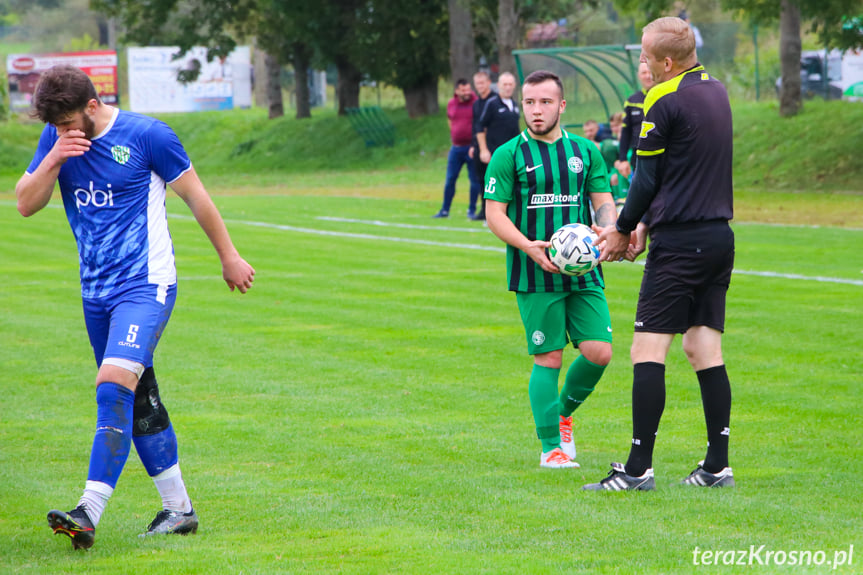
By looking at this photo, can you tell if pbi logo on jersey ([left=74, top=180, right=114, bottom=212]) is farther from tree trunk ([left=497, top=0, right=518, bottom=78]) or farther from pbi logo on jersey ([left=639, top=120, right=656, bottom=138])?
tree trunk ([left=497, top=0, right=518, bottom=78])

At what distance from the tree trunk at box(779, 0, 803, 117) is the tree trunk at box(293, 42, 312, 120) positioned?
71.3ft

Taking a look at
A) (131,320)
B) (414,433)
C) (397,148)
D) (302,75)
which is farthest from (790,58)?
(131,320)

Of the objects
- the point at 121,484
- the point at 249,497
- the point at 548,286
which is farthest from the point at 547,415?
the point at 121,484

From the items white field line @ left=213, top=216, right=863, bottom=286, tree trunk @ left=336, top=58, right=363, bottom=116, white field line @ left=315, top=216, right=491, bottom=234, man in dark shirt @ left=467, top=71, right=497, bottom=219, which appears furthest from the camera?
tree trunk @ left=336, top=58, right=363, bottom=116

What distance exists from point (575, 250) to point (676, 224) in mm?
654

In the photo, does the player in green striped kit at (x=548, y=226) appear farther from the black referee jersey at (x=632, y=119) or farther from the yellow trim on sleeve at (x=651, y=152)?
the black referee jersey at (x=632, y=119)

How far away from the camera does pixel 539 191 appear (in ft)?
20.5

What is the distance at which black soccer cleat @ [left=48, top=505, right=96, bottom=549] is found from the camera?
4.64 m

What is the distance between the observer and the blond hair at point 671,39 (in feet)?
17.6

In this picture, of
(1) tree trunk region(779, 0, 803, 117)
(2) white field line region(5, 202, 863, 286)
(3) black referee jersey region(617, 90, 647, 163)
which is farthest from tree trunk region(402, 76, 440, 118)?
(3) black referee jersey region(617, 90, 647, 163)

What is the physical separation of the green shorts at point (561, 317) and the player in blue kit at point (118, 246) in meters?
1.79

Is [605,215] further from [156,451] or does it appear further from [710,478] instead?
[156,451]

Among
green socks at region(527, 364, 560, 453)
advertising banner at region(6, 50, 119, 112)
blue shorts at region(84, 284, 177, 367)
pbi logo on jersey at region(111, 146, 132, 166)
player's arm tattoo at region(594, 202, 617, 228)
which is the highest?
advertising banner at region(6, 50, 119, 112)

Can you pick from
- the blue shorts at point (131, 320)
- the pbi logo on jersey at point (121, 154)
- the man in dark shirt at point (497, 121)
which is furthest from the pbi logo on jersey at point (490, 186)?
the man in dark shirt at point (497, 121)
